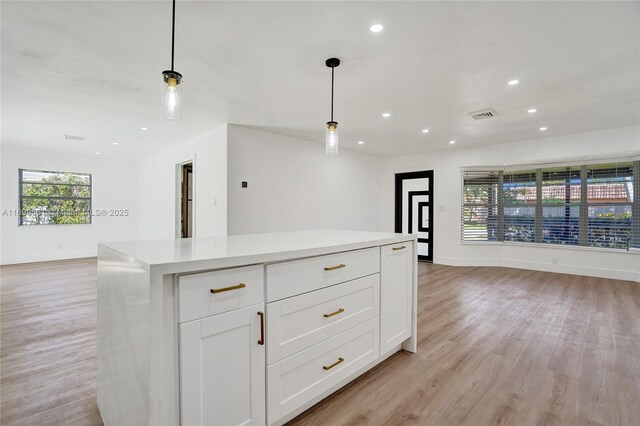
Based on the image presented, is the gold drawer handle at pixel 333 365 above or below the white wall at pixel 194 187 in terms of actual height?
below

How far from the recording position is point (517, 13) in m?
2.00

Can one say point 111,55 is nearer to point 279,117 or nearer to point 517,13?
point 279,117

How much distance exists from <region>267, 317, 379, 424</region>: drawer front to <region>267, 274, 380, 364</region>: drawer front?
0.05 m

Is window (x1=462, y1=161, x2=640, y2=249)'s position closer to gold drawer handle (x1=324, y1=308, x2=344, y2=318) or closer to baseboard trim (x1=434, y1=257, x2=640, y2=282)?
baseboard trim (x1=434, y1=257, x2=640, y2=282)

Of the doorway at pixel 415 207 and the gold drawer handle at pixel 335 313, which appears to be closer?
the gold drawer handle at pixel 335 313

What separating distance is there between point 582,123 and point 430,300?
3.64 m

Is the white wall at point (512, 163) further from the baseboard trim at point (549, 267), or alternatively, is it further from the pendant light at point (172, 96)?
the pendant light at point (172, 96)

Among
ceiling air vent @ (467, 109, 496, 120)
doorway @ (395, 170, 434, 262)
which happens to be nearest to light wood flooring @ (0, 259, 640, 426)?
ceiling air vent @ (467, 109, 496, 120)

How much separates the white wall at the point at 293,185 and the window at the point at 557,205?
2.28 metres

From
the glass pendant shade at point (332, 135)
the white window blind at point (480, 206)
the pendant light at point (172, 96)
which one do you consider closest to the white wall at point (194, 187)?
the glass pendant shade at point (332, 135)

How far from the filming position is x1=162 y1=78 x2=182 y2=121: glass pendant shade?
172 cm

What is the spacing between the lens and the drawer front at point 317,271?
1.38m

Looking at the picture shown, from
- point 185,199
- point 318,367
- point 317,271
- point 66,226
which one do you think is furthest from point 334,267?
point 66,226

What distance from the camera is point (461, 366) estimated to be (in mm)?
2154
